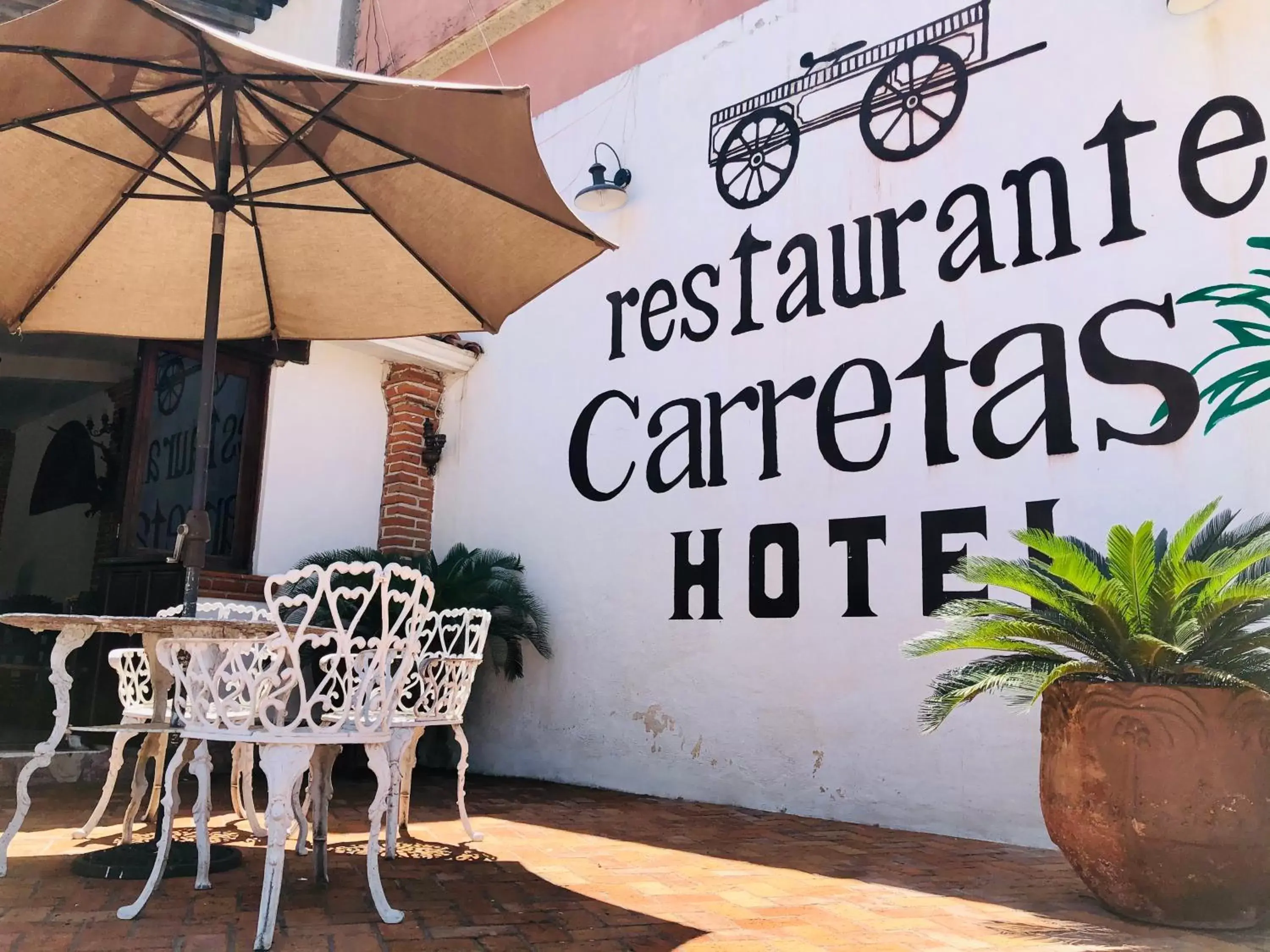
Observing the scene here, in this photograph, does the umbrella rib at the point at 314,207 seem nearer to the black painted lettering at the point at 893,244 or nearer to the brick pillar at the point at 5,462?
the black painted lettering at the point at 893,244

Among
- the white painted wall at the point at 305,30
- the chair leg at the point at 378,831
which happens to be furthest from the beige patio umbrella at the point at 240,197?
the white painted wall at the point at 305,30

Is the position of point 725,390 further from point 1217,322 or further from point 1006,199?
point 1217,322

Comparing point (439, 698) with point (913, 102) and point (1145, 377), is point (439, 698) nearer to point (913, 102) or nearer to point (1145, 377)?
point (1145, 377)

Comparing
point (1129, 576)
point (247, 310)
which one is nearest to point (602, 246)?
point (247, 310)

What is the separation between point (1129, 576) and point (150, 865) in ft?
10.1

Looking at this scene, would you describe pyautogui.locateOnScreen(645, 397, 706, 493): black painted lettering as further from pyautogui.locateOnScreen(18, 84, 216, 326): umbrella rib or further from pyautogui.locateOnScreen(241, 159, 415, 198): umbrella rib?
pyautogui.locateOnScreen(18, 84, 216, 326): umbrella rib

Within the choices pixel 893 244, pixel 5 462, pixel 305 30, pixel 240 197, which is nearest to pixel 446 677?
pixel 240 197

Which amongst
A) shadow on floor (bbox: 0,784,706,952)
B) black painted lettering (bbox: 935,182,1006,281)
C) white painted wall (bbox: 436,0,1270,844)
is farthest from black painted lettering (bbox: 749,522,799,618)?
shadow on floor (bbox: 0,784,706,952)

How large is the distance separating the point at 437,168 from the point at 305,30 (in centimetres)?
643

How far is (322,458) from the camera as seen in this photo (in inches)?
247

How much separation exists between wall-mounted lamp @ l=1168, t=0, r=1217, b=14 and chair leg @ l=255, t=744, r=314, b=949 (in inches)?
167

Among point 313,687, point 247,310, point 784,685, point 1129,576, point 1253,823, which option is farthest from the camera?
point 313,687

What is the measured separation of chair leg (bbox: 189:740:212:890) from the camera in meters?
2.66

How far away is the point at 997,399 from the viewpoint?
419 cm
